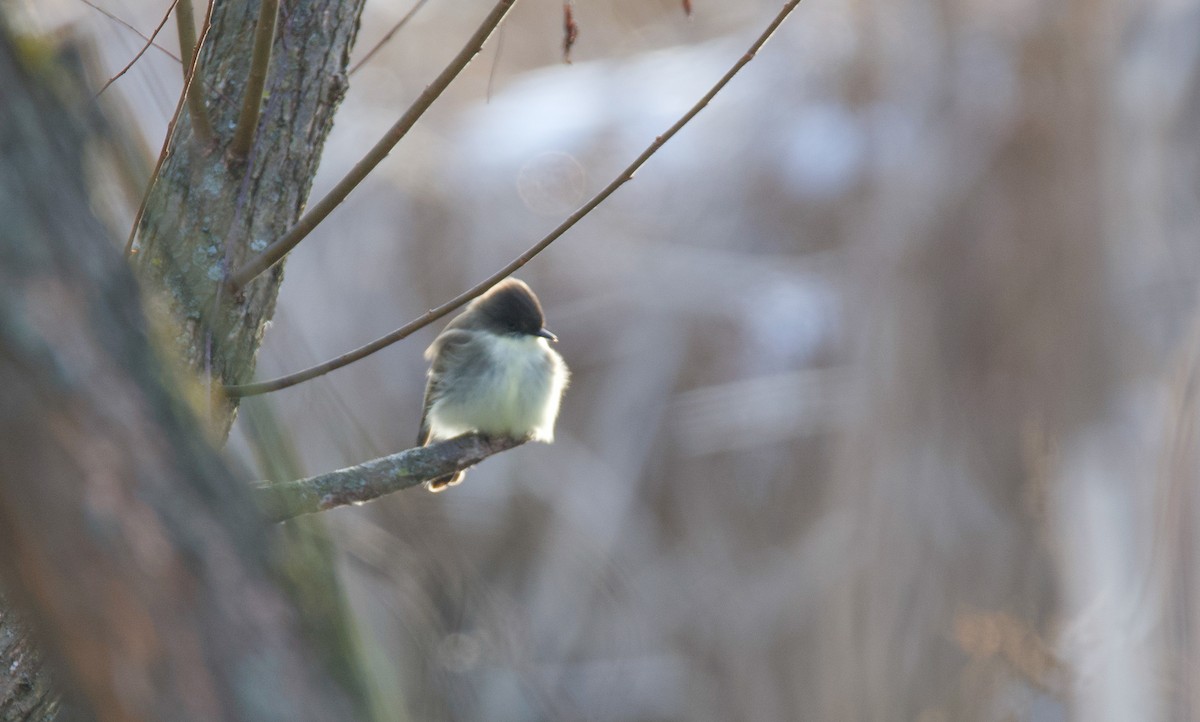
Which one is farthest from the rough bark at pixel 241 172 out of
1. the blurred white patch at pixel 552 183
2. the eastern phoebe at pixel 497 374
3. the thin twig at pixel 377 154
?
the blurred white patch at pixel 552 183

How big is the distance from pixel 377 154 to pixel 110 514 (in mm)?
1115

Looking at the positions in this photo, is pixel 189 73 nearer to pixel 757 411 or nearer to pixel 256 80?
pixel 256 80

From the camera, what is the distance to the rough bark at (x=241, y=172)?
2.13 meters

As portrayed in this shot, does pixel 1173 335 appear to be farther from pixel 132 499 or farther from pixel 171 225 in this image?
pixel 132 499

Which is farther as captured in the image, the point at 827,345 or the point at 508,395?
the point at 827,345

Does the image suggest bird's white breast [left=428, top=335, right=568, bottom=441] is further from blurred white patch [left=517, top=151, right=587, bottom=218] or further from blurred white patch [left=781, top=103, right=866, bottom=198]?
blurred white patch [left=781, top=103, right=866, bottom=198]

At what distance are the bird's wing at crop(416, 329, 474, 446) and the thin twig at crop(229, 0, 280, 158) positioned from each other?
1849mm

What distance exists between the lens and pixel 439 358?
162 inches

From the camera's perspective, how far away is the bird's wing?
13.2 ft

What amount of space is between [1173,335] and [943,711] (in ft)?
8.80

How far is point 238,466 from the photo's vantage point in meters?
1.13

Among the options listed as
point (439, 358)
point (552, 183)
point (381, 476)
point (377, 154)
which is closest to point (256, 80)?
point (377, 154)

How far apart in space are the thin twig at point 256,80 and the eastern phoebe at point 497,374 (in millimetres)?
1438

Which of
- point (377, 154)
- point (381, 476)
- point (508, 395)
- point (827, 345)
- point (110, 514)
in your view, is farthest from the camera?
point (827, 345)
